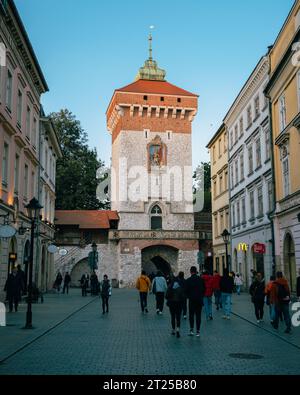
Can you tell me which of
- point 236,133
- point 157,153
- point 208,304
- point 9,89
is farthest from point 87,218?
point 208,304

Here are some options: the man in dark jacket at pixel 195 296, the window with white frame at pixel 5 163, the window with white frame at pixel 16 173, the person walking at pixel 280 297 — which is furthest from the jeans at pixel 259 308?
the window with white frame at pixel 16 173

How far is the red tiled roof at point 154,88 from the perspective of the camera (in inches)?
2148

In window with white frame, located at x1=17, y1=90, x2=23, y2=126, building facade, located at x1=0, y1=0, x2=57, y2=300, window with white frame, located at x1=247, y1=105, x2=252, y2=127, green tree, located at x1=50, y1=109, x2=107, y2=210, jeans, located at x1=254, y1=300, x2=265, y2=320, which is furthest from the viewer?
green tree, located at x1=50, y1=109, x2=107, y2=210

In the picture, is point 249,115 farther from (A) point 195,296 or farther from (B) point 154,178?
(A) point 195,296

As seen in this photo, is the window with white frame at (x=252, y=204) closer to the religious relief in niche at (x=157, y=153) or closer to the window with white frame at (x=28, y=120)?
the window with white frame at (x=28, y=120)

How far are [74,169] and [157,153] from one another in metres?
12.3

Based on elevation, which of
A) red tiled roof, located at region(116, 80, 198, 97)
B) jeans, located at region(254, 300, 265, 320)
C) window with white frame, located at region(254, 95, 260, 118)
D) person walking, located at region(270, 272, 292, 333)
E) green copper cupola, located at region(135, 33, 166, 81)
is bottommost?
jeans, located at region(254, 300, 265, 320)

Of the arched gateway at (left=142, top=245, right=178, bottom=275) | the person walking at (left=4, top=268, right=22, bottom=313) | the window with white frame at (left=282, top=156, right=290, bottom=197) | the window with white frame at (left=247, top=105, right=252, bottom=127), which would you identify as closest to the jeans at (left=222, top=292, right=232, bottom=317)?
the person walking at (left=4, top=268, right=22, bottom=313)

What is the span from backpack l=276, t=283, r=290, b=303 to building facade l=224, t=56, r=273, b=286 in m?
14.0

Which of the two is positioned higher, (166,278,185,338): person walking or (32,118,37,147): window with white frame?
(32,118,37,147): window with white frame

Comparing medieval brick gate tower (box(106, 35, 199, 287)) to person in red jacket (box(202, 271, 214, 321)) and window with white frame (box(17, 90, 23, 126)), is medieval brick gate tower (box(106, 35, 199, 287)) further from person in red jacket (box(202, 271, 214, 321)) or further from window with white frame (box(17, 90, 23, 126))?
person in red jacket (box(202, 271, 214, 321))

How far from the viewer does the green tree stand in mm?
60750

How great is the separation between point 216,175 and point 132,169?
9777 millimetres

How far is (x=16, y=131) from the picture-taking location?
2427cm
